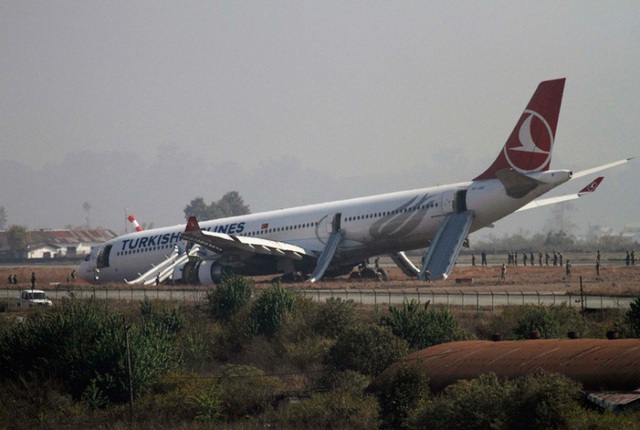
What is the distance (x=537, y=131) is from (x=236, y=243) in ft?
59.6

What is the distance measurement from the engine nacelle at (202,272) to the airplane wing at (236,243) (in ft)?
4.38

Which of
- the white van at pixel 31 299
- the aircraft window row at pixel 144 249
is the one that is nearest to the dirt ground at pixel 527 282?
the aircraft window row at pixel 144 249

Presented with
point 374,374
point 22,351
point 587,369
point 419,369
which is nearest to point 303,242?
point 22,351

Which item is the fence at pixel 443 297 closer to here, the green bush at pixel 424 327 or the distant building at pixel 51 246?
the green bush at pixel 424 327

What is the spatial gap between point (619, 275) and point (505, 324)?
903 inches

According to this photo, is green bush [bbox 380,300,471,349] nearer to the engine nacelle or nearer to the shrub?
the shrub

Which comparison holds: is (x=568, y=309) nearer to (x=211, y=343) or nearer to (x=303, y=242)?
(x=211, y=343)

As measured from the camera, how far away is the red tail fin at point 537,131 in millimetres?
55656

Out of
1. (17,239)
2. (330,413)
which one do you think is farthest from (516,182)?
(17,239)

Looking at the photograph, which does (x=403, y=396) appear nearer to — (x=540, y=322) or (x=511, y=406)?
(x=511, y=406)

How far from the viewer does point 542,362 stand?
27500mm

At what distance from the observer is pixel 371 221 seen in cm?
6125

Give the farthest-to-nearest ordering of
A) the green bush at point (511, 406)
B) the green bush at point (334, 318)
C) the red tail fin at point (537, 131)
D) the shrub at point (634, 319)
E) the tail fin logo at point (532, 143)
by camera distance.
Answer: the tail fin logo at point (532, 143), the red tail fin at point (537, 131), the green bush at point (334, 318), the shrub at point (634, 319), the green bush at point (511, 406)

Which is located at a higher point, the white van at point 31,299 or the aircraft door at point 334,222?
the aircraft door at point 334,222
